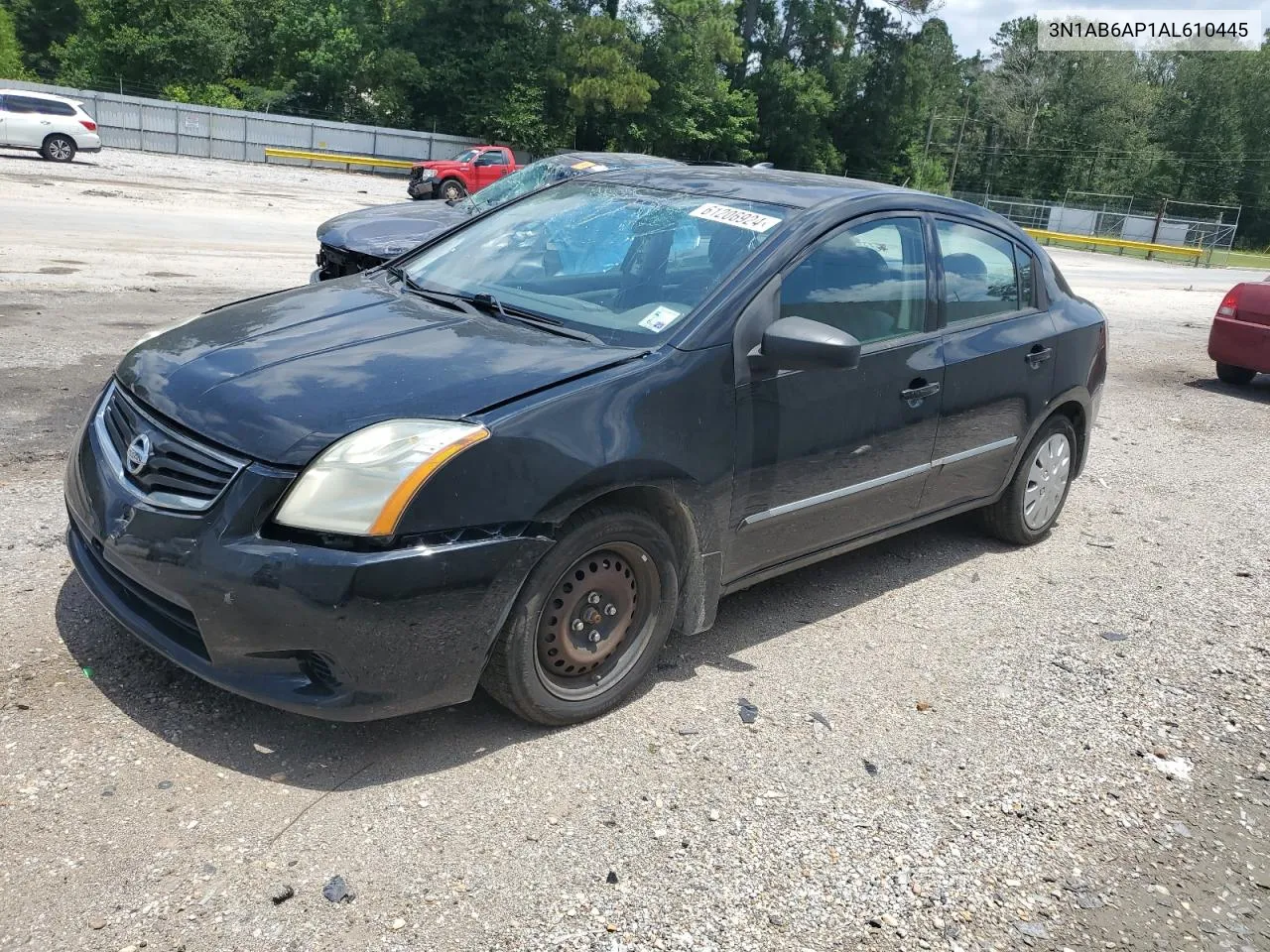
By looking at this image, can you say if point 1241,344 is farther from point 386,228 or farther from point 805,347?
point 805,347

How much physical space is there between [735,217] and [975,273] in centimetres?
137

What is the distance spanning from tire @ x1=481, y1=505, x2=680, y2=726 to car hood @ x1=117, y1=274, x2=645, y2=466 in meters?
0.52

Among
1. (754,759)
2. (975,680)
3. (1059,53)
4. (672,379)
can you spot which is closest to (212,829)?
(754,759)

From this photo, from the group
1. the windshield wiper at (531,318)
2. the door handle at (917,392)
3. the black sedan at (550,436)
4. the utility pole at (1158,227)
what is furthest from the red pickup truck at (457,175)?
the windshield wiper at (531,318)

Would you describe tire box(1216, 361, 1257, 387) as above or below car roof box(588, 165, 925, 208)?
below

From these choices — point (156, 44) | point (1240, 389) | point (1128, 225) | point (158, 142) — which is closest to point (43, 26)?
point (156, 44)

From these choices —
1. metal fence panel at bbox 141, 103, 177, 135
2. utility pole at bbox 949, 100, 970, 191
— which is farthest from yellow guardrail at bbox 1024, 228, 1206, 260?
metal fence panel at bbox 141, 103, 177, 135

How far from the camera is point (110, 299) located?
10000 mm

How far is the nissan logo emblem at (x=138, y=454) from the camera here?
3252 mm

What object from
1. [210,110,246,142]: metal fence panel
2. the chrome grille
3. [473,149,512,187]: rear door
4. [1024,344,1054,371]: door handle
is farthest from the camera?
[210,110,246,142]: metal fence panel

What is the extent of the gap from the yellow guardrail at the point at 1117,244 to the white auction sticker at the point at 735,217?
3851 centimetres

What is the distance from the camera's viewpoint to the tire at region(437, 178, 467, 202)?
31.2 m

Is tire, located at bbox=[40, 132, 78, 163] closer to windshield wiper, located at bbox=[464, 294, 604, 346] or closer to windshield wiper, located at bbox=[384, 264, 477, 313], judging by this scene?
windshield wiper, located at bbox=[384, 264, 477, 313]

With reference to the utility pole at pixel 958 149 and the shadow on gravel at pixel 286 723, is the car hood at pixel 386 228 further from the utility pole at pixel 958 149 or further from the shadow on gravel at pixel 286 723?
the utility pole at pixel 958 149
